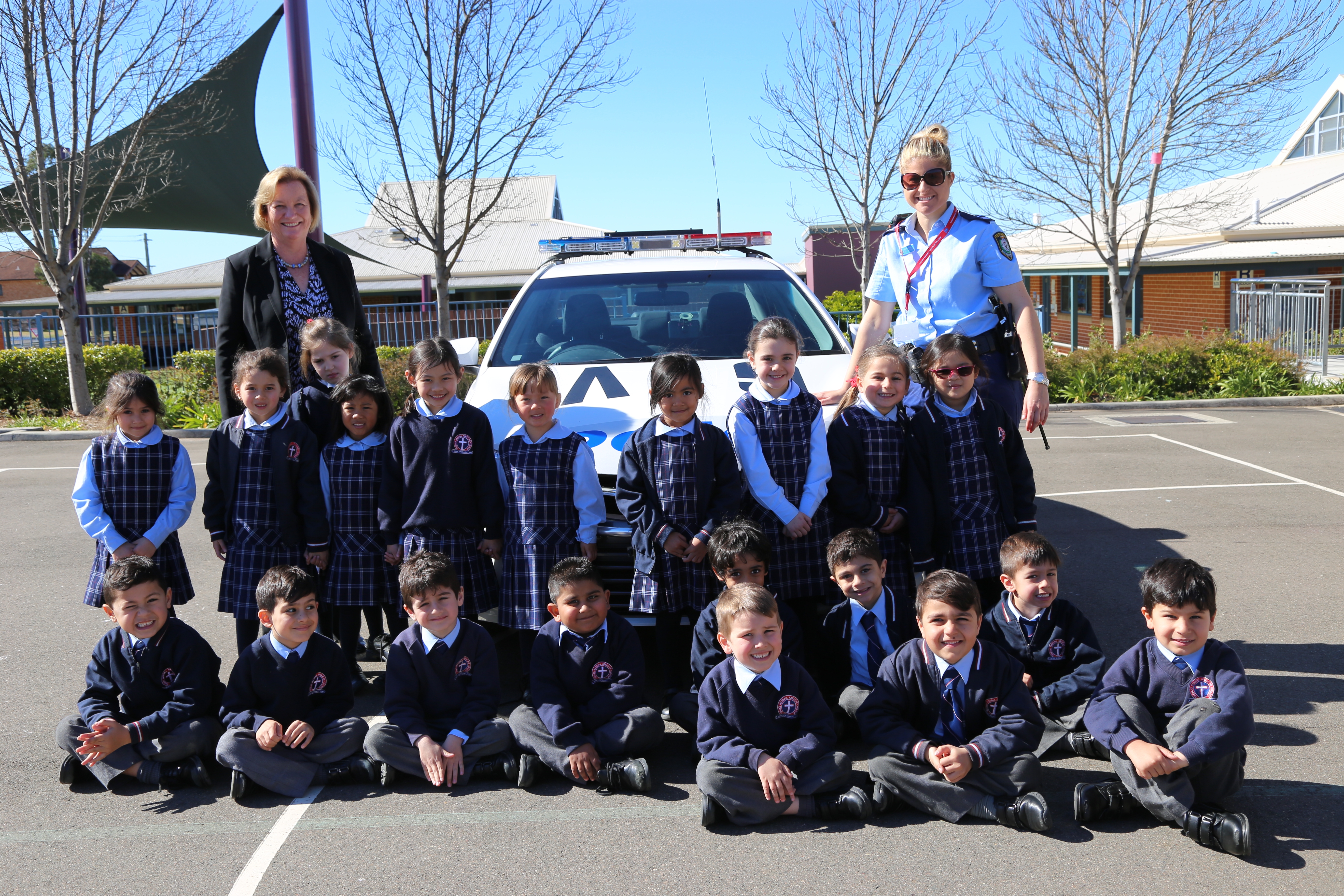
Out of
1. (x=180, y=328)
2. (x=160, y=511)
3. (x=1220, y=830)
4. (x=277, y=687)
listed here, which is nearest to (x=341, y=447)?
(x=160, y=511)

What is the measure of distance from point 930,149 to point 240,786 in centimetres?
345

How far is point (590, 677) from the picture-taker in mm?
3678

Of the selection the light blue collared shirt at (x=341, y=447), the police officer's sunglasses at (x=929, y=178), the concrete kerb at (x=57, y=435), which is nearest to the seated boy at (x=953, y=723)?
the police officer's sunglasses at (x=929, y=178)

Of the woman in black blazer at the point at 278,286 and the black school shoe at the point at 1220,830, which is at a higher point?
the woman in black blazer at the point at 278,286

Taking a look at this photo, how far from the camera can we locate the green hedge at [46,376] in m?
14.3

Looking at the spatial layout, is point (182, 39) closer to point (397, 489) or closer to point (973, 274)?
point (397, 489)

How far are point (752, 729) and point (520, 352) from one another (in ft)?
9.41

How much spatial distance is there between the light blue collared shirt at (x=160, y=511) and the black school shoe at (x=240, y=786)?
1097mm

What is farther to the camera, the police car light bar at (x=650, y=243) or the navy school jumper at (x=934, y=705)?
the police car light bar at (x=650, y=243)

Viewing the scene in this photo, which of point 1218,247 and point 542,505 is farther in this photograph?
point 1218,247

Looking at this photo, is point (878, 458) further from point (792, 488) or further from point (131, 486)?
point (131, 486)

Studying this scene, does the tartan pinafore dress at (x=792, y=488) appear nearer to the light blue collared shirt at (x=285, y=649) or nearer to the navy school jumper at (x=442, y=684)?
the navy school jumper at (x=442, y=684)

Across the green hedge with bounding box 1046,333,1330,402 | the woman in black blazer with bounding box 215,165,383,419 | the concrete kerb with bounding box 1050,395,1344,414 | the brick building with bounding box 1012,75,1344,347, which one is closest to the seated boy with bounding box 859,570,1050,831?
the woman in black blazer with bounding box 215,165,383,419

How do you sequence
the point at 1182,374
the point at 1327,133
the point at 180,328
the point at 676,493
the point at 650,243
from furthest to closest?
the point at 1327,133 → the point at 180,328 → the point at 1182,374 → the point at 650,243 → the point at 676,493
